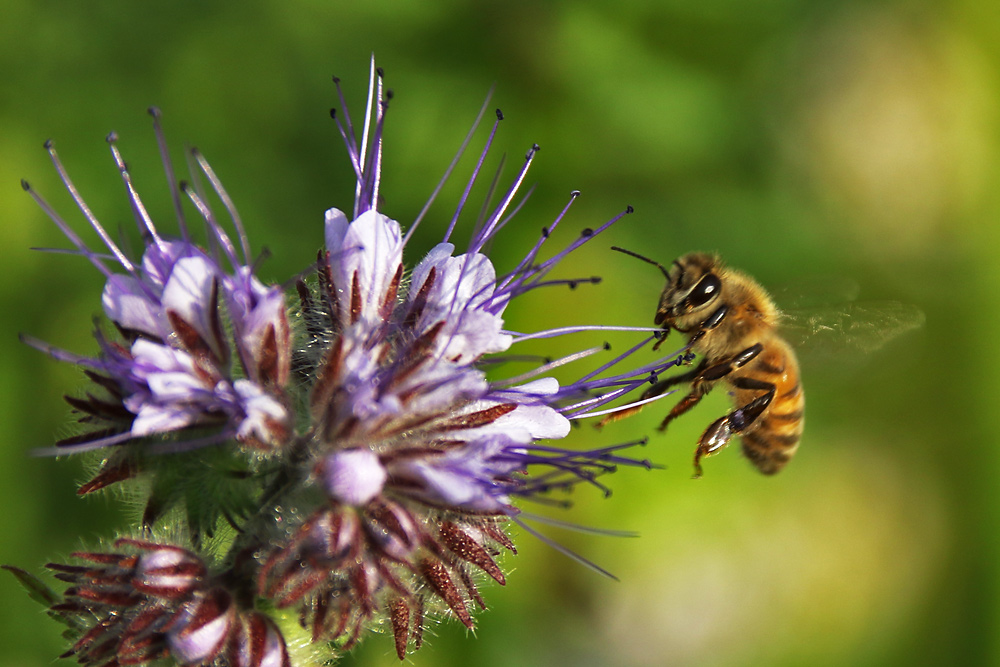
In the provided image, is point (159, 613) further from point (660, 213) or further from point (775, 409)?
point (660, 213)

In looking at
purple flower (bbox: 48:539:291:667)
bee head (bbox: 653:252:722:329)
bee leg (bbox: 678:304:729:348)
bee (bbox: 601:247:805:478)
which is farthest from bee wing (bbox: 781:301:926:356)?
purple flower (bbox: 48:539:291:667)

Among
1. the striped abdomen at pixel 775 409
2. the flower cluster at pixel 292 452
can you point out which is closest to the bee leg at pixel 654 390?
the striped abdomen at pixel 775 409

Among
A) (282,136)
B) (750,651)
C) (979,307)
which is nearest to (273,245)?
(282,136)

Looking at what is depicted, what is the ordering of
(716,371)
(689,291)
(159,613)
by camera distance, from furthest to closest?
(716,371), (689,291), (159,613)

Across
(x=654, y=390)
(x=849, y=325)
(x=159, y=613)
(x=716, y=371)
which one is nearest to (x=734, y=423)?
(x=716, y=371)

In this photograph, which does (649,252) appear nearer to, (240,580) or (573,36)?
(573,36)

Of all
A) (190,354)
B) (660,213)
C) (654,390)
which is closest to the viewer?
(190,354)

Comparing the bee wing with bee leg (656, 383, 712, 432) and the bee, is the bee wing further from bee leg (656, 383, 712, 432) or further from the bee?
bee leg (656, 383, 712, 432)
